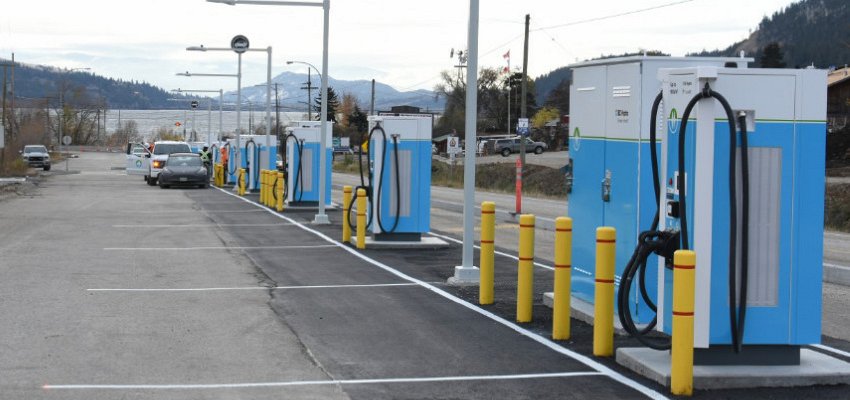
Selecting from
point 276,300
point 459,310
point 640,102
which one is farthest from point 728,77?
point 276,300

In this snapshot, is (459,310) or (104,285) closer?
(459,310)

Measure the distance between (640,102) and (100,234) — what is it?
14.2 m

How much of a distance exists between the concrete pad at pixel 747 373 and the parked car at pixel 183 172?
36886mm

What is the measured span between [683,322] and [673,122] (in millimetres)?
1581

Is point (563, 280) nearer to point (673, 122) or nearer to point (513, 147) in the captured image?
point (673, 122)

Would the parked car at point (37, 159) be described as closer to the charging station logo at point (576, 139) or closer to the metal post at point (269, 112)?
the metal post at point (269, 112)

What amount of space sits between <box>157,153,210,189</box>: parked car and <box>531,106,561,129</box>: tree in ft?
274

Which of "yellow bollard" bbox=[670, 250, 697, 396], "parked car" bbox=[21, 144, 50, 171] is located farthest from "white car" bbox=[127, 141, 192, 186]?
"yellow bollard" bbox=[670, 250, 697, 396]

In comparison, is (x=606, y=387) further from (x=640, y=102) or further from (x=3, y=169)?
(x=3, y=169)

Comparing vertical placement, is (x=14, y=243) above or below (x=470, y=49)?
below

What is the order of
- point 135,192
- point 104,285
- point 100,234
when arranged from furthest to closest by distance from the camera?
point 135,192 < point 100,234 < point 104,285

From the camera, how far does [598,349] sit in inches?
371

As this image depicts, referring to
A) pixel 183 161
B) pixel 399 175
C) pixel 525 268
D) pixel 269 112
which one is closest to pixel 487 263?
pixel 525 268

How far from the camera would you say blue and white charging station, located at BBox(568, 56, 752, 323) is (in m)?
10.0
